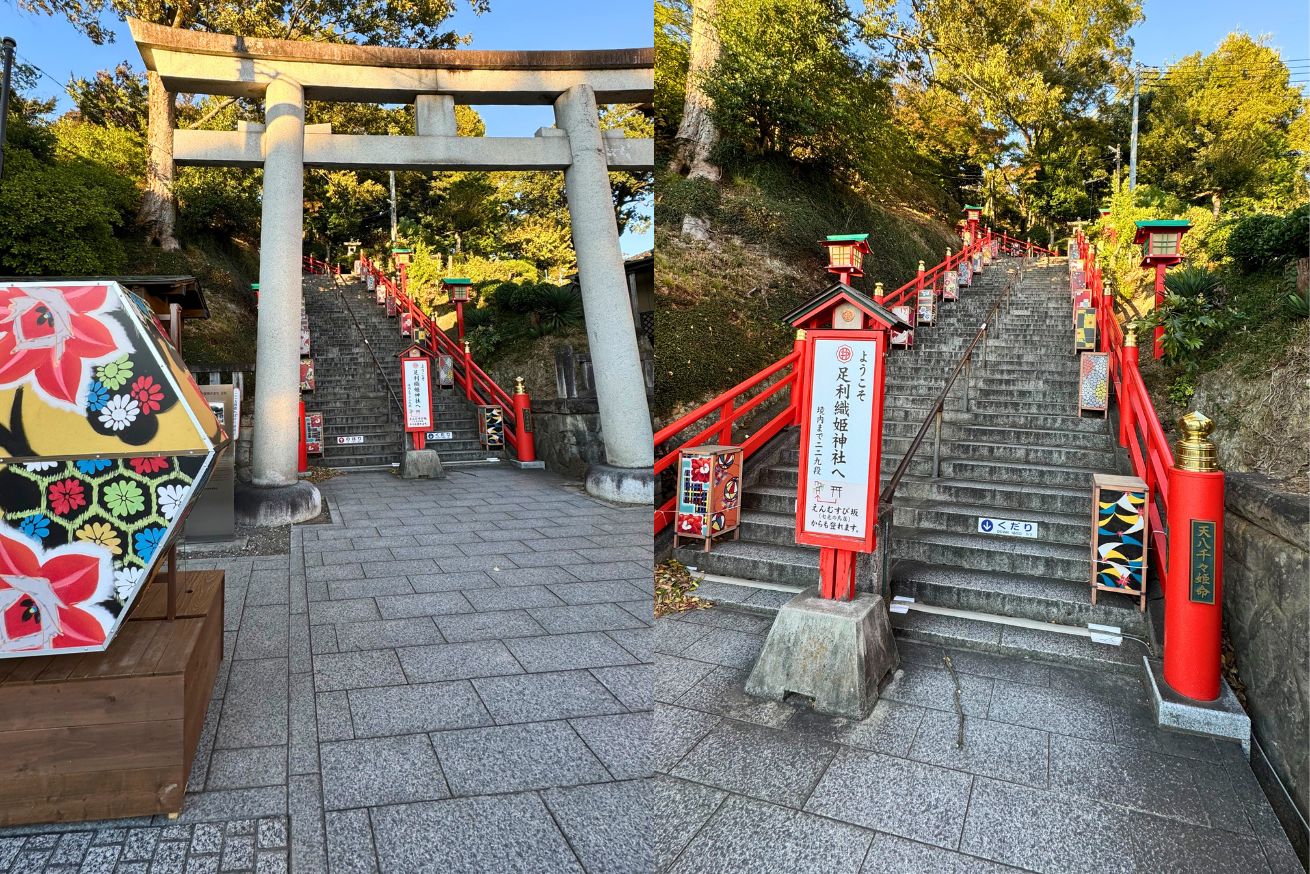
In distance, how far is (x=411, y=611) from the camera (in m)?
5.11

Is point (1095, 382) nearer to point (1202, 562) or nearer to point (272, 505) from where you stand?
point (1202, 562)

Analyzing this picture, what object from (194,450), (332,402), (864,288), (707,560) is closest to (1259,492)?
(707,560)

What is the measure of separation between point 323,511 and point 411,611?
405 centimetres

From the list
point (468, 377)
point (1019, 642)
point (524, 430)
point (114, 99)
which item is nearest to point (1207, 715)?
point (1019, 642)

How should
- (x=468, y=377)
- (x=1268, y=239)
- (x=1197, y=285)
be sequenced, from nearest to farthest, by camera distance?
(x=1268, y=239), (x=1197, y=285), (x=468, y=377)

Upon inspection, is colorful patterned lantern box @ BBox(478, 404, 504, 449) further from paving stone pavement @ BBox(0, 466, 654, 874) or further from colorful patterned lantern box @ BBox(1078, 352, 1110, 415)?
colorful patterned lantern box @ BBox(1078, 352, 1110, 415)

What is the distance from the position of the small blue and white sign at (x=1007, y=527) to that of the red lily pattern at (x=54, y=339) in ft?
16.9

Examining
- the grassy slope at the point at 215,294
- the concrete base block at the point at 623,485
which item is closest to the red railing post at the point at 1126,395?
the concrete base block at the point at 623,485

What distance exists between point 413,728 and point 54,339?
81.2 inches

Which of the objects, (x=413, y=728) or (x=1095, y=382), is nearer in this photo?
(x=413, y=728)

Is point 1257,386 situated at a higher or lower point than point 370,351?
lower

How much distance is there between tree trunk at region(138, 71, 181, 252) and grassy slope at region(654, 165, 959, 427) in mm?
13257

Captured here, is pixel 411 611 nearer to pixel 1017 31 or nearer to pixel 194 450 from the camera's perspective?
pixel 194 450

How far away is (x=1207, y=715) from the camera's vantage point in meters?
3.35
